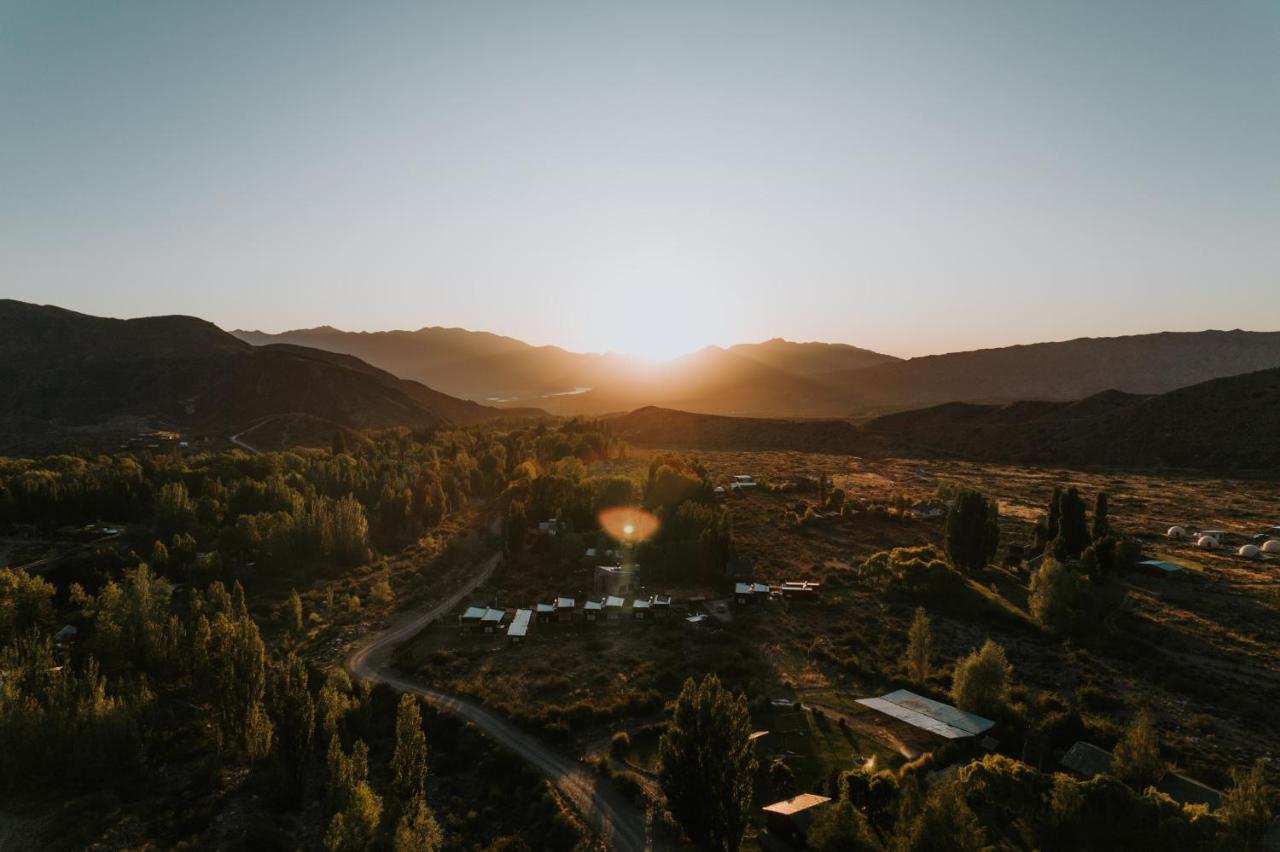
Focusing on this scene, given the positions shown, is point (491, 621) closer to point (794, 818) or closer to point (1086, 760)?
point (794, 818)

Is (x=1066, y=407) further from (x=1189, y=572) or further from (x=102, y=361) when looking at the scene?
(x=102, y=361)

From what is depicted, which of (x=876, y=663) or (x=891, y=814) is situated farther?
(x=876, y=663)

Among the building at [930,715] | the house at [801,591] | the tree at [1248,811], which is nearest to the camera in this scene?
the tree at [1248,811]

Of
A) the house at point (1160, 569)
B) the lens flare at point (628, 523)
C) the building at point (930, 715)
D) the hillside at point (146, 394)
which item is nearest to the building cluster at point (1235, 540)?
the house at point (1160, 569)

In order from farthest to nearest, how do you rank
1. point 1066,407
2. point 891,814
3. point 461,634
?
point 1066,407 → point 461,634 → point 891,814

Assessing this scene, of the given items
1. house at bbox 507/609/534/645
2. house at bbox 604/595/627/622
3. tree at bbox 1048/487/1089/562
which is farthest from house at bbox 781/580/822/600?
tree at bbox 1048/487/1089/562

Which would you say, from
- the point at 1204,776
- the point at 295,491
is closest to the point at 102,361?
the point at 295,491

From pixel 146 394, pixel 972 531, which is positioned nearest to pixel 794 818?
pixel 972 531

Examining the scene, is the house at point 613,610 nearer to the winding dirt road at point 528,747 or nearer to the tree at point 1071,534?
the winding dirt road at point 528,747
